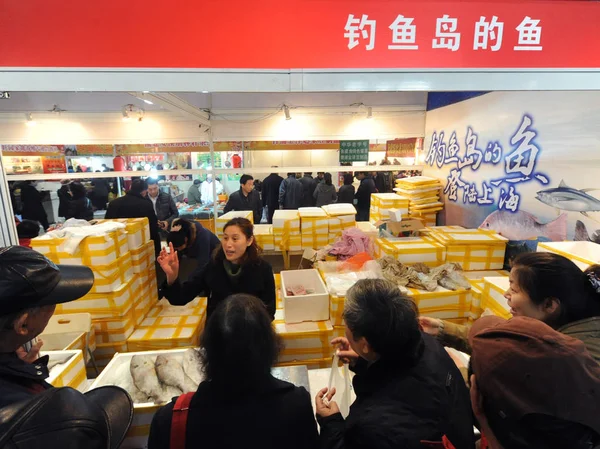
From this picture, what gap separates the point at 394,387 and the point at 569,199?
3.10 m

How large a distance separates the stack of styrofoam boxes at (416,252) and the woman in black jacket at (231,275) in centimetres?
144

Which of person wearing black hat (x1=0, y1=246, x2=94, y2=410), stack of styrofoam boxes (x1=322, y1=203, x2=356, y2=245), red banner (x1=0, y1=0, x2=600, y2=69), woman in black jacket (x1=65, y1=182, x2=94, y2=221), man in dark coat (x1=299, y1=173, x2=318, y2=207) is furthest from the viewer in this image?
man in dark coat (x1=299, y1=173, x2=318, y2=207)

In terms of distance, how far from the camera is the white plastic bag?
1.69 meters

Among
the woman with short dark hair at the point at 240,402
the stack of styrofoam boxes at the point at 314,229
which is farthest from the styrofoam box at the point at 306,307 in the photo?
the stack of styrofoam boxes at the point at 314,229

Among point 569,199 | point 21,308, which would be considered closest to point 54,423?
point 21,308

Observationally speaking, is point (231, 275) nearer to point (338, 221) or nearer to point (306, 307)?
point (306, 307)

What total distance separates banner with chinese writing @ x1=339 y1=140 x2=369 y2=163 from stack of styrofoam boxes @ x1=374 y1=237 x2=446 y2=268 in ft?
11.5

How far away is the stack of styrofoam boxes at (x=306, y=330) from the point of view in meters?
2.55

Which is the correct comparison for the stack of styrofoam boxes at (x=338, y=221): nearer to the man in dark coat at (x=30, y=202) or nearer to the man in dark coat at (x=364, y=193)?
the man in dark coat at (x=364, y=193)

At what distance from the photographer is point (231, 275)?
219cm

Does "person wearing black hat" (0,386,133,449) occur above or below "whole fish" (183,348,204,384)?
above

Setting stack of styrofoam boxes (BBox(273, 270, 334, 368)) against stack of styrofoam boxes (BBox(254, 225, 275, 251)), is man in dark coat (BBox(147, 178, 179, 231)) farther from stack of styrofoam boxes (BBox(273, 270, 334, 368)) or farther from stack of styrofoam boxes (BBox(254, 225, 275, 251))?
stack of styrofoam boxes (BBox(273, 270, 334, 368))

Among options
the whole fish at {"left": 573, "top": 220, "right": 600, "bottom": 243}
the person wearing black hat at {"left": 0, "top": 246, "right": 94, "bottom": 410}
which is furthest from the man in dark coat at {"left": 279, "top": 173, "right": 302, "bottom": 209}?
the person wearing black hat at {"left": 0, "top": 246, "right": 94, "bottom": 410}

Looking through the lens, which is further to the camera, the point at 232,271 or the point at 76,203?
the point at 76,203
